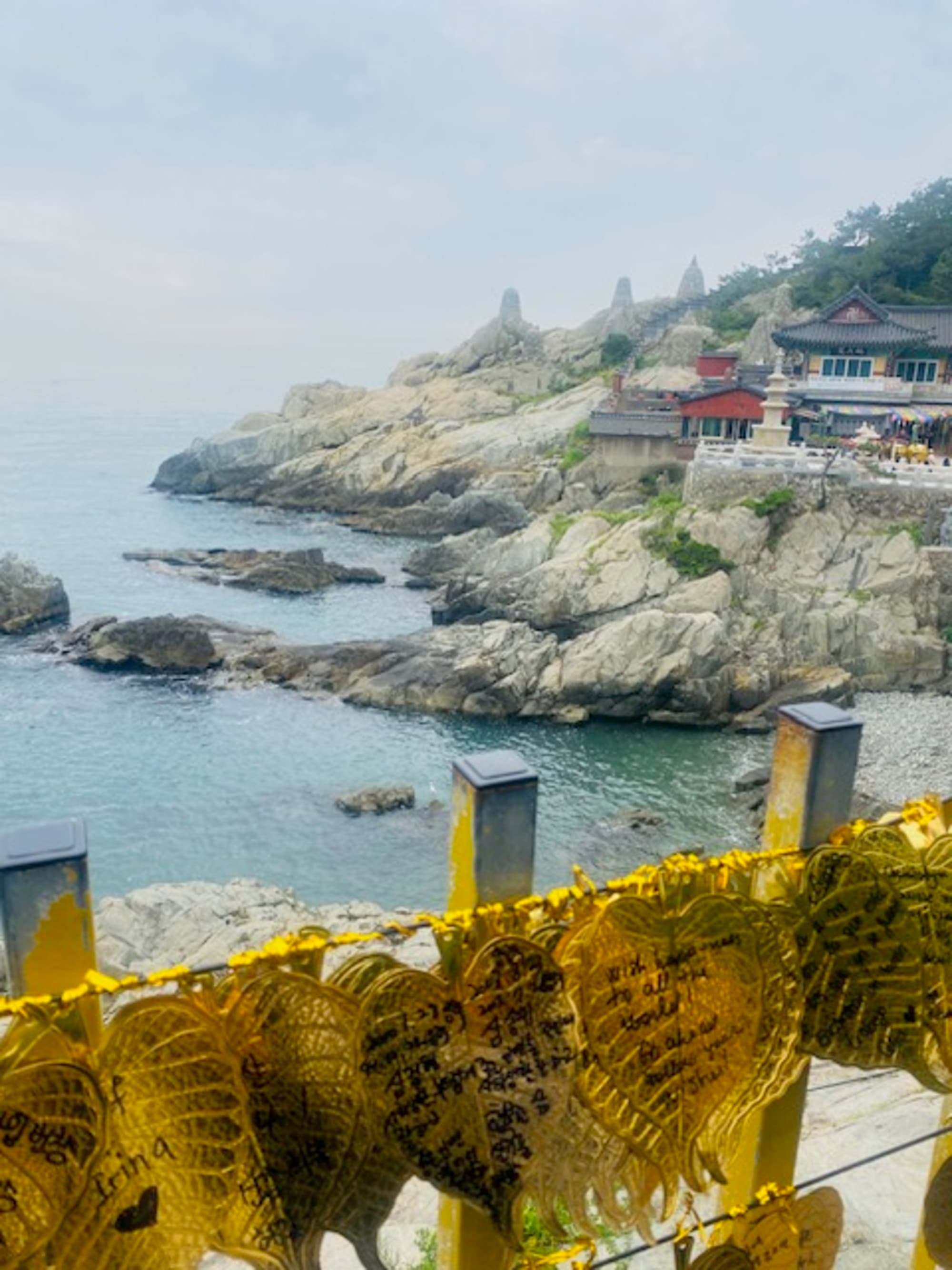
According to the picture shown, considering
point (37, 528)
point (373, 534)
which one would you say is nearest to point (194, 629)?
point (373, 534)

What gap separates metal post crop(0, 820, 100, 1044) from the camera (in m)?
1.56

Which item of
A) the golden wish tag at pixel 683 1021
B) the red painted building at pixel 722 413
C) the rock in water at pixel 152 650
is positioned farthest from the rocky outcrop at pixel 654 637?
the golden wish tag at pixel 683 1021

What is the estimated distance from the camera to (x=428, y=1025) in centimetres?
186

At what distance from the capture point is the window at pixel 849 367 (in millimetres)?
35781

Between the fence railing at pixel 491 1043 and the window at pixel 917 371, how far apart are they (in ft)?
128

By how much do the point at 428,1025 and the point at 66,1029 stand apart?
702 millimetres

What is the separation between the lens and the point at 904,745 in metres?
18.9

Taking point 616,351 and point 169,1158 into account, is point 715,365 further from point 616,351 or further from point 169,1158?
point 169,1158

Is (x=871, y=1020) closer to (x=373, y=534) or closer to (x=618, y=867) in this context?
(x=618, y=867)

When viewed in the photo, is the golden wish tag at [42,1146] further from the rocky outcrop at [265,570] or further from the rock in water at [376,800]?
the rocky outcrop at [265,570]

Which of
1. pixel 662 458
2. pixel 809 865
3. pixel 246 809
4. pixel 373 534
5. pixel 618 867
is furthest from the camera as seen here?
pixel 373 534

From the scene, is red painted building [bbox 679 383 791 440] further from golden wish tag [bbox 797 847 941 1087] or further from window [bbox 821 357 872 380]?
golden wish tag [bbox 797 847 941 1087]

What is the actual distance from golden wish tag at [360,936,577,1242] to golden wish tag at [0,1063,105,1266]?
0.53 m

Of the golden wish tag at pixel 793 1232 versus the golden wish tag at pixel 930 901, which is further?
the golden wish tag at pixel 793 1232
